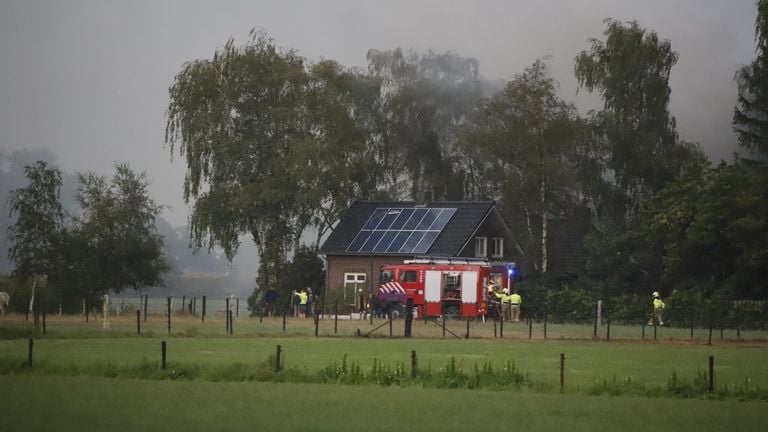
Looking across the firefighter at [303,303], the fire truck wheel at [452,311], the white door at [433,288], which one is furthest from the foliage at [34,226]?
the fire truck wheel at [452,311]

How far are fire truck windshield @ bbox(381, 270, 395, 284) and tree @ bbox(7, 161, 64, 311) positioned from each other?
57.1 ft

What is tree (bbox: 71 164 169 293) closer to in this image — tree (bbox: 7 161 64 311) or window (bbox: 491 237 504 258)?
tree (bbox: 7 161 64 311)

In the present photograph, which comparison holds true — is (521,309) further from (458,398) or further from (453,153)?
(458,398)

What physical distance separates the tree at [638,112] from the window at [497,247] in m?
7.60

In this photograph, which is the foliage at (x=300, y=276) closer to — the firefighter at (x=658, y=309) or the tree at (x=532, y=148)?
the tree at (x=532, y=148)

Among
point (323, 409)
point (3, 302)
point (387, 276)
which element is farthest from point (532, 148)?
point (323, 409)

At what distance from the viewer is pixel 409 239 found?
79.6 meters

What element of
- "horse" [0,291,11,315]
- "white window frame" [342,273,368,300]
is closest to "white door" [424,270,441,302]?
"white window frame" [342,273,368,300]

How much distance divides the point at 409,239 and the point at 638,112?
627 inches

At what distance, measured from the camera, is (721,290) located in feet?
207

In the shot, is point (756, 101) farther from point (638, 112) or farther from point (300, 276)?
point (300, 276)

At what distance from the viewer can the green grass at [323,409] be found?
76.4ft

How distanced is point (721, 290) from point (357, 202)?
95.7 ft

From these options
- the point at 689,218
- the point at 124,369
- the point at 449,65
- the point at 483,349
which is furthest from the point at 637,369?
the point at 449,65
